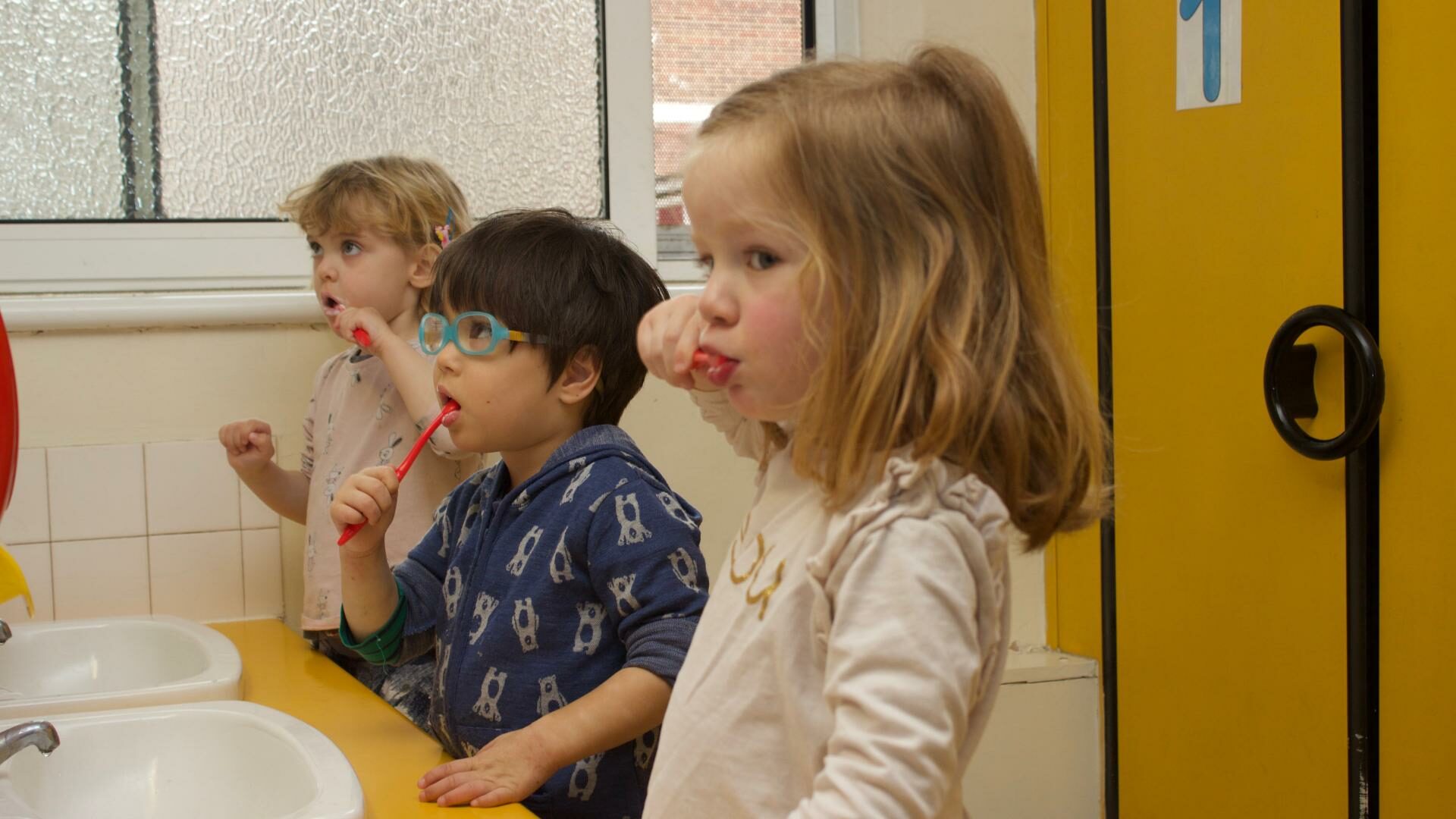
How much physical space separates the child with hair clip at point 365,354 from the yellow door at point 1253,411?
913mm

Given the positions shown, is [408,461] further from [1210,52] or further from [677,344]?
[1210,52]

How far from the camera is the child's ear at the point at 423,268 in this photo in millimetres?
1651

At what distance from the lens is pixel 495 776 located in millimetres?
1056

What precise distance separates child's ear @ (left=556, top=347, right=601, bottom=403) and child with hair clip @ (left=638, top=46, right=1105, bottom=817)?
49 cm

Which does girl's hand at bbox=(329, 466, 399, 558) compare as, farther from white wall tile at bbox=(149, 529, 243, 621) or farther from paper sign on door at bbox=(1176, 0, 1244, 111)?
paper sign on door at bbox=(1176, 0, 1244, 111)

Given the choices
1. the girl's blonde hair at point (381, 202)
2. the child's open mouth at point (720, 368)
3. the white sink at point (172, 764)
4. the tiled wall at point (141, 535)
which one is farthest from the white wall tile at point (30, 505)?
the child's open mouth at point (720, 368)

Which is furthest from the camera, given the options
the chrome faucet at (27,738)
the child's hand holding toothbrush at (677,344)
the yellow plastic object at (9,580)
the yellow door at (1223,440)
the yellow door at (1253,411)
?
the yellow door at (1223,440)

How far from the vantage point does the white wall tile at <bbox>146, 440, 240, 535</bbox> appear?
176 centimetres

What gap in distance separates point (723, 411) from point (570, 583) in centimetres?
29

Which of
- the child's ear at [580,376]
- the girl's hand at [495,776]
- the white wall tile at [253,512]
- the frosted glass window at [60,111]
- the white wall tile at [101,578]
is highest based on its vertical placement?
the frosted glass window at [60,111]

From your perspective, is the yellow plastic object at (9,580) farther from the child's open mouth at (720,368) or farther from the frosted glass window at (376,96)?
the frosted glass window at (376,96)

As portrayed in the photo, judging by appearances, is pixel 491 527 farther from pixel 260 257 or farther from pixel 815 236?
pixel 260 257

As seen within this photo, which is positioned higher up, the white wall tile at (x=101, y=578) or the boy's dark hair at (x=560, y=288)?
the boy's dark hair at (x=560, y=288)

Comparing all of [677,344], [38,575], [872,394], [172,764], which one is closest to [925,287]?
[872,394]
